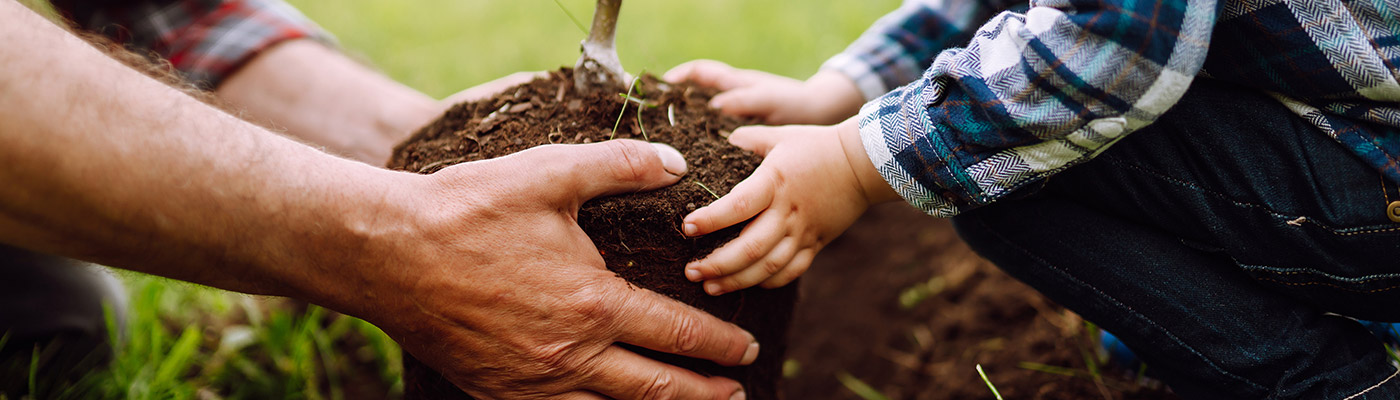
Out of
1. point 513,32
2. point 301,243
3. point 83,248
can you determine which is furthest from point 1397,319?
point 513,32

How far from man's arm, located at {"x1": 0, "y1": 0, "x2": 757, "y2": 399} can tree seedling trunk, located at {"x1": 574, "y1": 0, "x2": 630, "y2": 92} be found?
30 cm

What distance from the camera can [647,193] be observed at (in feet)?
4.64

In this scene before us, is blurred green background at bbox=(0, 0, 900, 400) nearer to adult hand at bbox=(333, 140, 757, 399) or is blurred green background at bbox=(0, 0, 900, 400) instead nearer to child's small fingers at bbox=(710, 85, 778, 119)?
adult hand at bbox=(333, 140, 757, 399)

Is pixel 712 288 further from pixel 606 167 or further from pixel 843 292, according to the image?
pixel 843 292

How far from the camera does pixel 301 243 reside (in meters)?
1.14

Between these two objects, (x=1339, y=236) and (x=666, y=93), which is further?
(x=666, y=93)

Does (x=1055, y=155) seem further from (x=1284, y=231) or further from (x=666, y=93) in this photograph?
(x=666, y=93)

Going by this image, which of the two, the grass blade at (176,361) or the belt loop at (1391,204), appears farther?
the grass blade at (176,361)

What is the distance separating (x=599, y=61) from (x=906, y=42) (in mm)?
1047

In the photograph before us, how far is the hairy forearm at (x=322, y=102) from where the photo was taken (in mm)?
2285

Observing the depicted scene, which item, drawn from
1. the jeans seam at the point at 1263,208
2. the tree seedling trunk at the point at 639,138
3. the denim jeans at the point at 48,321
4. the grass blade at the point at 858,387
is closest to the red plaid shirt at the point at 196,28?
the denim jeans at the point at 48,321

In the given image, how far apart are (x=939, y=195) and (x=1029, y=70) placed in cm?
27

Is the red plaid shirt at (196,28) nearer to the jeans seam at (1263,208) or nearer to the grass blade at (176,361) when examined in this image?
the grass blade at (176,361)

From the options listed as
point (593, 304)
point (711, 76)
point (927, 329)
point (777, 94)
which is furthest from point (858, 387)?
point (593, 304)
